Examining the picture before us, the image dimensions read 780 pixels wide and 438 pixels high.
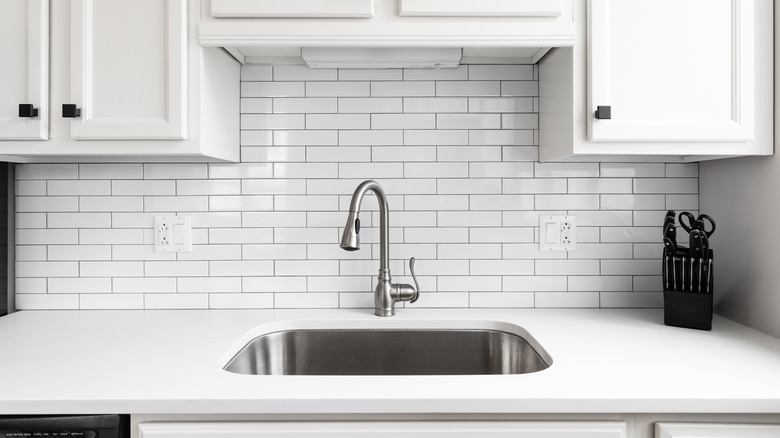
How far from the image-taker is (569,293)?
1666 mm

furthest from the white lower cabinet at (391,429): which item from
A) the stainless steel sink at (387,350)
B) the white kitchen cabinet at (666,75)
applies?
the white kitchen cabinet at (666,75)

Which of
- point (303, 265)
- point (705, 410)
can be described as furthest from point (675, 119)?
point (303, 265)

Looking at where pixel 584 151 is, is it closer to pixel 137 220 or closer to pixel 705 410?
pixel 705 410

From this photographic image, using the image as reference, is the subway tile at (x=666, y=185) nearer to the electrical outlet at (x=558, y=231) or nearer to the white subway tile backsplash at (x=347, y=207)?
the white subway tile backsplash at (x=347, y=207)

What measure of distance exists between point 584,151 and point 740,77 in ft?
1.47

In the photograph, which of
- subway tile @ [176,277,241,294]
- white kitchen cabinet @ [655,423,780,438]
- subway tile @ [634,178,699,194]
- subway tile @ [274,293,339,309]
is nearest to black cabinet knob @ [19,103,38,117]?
subway tile @ [176,277,241,294]

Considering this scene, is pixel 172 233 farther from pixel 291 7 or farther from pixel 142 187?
pixel 291 7

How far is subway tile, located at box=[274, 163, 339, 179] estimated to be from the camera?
1653 mm

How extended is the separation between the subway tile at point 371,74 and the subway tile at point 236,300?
784mm

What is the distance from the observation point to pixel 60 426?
930mm

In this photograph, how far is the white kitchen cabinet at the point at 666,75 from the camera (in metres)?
1.29

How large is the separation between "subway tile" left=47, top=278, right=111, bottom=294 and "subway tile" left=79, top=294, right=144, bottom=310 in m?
0.02

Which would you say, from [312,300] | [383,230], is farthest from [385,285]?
[312,300]

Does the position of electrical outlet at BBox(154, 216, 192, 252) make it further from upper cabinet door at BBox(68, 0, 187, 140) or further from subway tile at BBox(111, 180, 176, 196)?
upper cabinet door at BBox(68, 0, 187, 140)
